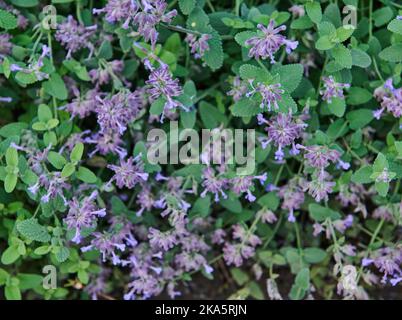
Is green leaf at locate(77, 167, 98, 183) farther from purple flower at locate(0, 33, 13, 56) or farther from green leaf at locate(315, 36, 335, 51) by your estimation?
green leaf at locate(315, 36, 335, 51)

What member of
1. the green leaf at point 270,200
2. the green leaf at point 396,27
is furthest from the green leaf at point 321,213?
the green leaf at point 396,27

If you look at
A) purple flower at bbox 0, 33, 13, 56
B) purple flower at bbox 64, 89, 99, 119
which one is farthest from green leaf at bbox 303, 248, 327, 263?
purple flower at bbox 0, 33, 13, 56

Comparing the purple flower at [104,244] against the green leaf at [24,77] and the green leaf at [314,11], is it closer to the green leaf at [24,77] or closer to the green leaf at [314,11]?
the green leaf at [24,77]

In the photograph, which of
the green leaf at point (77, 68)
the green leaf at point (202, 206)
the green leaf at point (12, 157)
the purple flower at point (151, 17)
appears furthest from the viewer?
the green leaf at point (202, 206)

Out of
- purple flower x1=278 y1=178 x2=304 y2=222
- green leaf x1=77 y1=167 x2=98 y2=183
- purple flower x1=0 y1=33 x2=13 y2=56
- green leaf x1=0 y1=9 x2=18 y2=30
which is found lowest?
purple flower x1=278 y1=178 x2=304 y2=222
